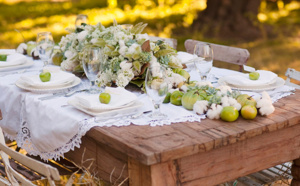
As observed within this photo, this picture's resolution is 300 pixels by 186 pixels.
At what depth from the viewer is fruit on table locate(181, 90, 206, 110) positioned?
6.73 ft

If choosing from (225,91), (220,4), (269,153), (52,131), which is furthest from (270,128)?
(220,4)

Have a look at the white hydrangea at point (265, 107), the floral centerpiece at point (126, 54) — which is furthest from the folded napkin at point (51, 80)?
the white hydrangea at point (265, 107)

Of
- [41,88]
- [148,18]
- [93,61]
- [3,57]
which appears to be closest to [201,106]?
[93,61]

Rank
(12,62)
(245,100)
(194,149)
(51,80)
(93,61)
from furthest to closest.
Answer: (12,62)
(51,80)
(93,61)
(245,100)
(194,149)

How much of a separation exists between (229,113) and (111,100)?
0.58m

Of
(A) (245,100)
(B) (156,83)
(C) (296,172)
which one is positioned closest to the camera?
(B) (156,83)

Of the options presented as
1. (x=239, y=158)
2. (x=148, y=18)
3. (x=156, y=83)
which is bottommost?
(x=148, y=18)

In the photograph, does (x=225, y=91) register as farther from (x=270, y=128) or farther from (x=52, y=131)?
(x=52, y=131)

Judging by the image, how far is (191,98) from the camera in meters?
2.06

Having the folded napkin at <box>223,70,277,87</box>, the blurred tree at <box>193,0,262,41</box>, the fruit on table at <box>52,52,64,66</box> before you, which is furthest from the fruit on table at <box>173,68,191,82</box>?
the blurred tree at <box>193,0,262,41</box>

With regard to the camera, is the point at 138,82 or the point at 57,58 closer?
the point at 138,82

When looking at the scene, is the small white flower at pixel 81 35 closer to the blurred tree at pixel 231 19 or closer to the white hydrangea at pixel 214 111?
the white hydrangea at pixel 214 111

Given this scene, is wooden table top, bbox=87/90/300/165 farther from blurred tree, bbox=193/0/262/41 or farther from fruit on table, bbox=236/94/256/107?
blurred tree, bbox=193/0/262/41

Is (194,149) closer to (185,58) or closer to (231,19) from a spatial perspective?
(185,58)
